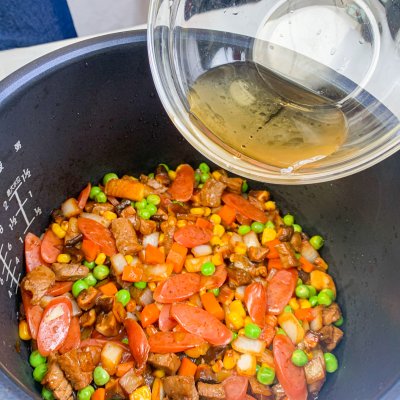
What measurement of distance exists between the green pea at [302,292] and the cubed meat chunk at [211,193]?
21.8 inches

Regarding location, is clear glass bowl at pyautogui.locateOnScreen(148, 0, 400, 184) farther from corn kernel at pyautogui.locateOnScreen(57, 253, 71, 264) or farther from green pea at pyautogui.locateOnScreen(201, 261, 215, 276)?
corn kernel at pyautogui.locateOnScreen(57, 253, 71, 264)

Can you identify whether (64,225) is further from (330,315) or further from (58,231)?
(330,315)

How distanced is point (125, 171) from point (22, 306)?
2.68 feet

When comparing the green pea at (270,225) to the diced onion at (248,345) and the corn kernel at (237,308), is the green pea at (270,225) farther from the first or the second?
the diced onion at (248,345)

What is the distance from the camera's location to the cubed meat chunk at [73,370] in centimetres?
197

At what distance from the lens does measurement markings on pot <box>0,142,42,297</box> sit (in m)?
1.99

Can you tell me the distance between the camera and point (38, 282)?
2123 mm

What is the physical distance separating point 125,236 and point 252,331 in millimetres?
695

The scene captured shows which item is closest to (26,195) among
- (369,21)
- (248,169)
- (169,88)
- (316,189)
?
(169,88)

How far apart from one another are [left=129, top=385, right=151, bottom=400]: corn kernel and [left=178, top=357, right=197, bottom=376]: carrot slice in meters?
0.16

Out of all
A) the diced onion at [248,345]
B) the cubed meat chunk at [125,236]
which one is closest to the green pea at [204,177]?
the cubed meat chunk at [125,236]

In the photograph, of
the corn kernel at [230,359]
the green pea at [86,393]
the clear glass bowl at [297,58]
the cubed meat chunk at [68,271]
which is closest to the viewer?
the clear glass bowl at [297,58]

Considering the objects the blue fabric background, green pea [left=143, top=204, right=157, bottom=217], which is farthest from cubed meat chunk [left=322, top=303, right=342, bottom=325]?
the blue fabric background

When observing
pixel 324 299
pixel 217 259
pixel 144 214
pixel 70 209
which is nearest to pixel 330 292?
pixel 324 299
